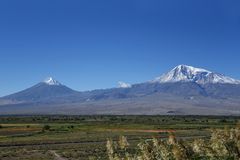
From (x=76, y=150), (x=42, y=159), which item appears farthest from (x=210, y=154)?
(x=76, y=150)

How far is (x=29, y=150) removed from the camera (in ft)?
198

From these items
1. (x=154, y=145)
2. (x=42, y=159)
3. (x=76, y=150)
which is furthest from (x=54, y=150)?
(x=154, y=145)

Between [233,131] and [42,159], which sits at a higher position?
[233,131]

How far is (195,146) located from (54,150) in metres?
46.3

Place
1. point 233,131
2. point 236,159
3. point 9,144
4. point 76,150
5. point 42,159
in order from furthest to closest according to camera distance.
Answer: point 9,144
point 76,150
point 42,159
point 233,131
point 236,159

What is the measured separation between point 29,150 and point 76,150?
593 centimetres

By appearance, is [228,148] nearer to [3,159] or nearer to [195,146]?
[195,146]

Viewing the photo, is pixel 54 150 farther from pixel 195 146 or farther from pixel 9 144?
pixel 195 146

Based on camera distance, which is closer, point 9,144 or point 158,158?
point 158,158

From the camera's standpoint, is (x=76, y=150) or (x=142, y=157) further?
(x=76, y=150)

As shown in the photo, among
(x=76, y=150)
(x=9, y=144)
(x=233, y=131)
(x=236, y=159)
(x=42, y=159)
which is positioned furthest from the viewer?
(x=9, y=144)

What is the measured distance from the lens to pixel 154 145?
1558cm

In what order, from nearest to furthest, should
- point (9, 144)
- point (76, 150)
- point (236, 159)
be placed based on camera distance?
point (236, 159)
point (76, 150)
point (9, 144)

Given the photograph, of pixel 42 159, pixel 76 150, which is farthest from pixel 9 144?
pixel 42 159
